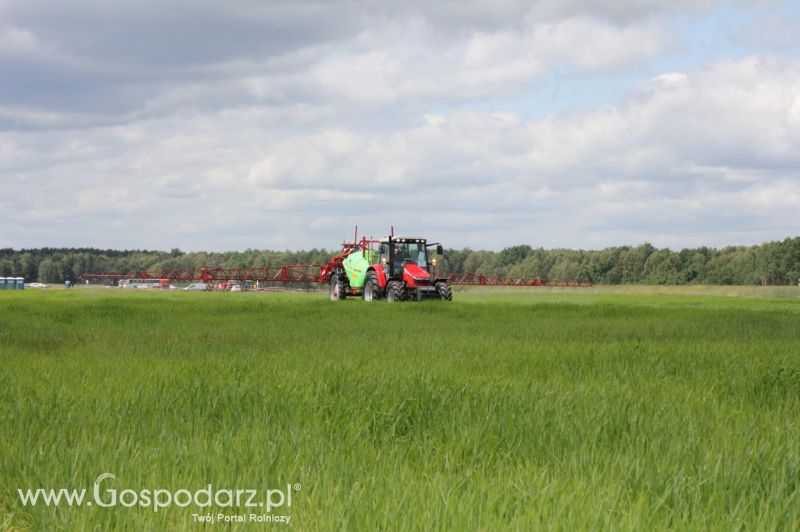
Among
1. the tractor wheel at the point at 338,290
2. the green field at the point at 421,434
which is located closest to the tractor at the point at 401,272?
the tractor wheel at the point at 338,290

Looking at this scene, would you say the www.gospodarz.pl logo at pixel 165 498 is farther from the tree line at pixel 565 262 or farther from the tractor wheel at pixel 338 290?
the tree line at pixel 565 262

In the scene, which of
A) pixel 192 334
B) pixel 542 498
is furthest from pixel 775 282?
pixel 542 498

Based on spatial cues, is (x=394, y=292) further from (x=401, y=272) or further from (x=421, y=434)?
(x=421, y=434)

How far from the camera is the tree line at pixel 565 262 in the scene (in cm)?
11994

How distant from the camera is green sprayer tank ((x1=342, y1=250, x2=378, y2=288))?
33.7 meters

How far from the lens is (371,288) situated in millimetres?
32625

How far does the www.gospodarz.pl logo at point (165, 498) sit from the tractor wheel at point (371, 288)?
2771 cm

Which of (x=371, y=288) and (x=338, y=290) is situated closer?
(x=371, y=288)

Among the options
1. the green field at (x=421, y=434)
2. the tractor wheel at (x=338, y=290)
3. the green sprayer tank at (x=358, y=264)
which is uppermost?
the green sprayer tank at (x=358, y=264)

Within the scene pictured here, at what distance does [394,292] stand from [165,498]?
85.2 ft

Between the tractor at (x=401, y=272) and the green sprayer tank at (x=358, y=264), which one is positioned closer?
the tractor at (x=401, y=272)

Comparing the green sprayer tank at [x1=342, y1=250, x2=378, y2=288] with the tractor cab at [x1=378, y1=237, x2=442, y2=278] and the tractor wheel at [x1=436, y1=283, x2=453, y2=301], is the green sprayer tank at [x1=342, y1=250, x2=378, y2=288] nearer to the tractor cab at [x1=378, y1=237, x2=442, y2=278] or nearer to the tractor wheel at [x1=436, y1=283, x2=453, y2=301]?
the tractor cab at [x1=378, y1=237, x2=442, y2=278]

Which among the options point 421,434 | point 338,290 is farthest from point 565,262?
point 421,434

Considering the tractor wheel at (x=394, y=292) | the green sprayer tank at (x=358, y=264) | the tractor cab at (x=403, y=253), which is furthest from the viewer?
the green sprayer tank at (x=358, y=264)
